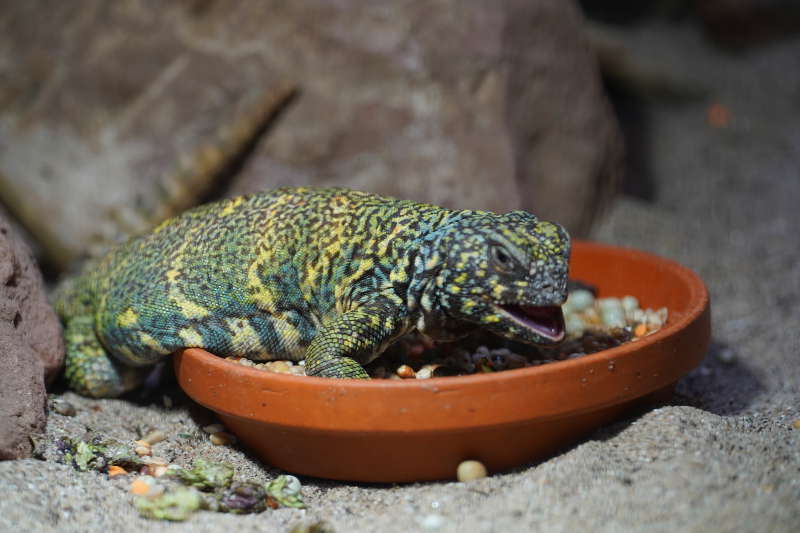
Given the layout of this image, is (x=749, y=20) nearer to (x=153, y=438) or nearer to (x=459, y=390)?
(x=459, y=390)

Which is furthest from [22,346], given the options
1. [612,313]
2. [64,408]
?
[612,313]

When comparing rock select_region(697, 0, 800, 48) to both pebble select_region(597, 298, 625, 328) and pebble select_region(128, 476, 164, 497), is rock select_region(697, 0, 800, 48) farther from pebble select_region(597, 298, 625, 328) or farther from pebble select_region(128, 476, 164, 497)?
pebble select_region(128, 476, 164, 497)

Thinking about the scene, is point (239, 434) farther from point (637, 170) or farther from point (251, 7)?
point (637, 170)

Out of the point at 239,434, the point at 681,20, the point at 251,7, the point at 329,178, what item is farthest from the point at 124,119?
the point at 681,20

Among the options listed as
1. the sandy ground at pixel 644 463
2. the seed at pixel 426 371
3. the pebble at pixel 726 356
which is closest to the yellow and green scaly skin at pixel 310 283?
the seed at pixel 426 371

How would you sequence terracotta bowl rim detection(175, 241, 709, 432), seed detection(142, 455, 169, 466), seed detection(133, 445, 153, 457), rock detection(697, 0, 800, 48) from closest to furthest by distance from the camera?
terracotta bowl rim detection(175, 241, 709, 432)
seed detection(142, 455, 169, 466)
seed detection(133, 445, 153, 457)
rock detection(697, 0, 800, 48)

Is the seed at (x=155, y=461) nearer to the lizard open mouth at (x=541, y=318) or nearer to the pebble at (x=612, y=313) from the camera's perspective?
the lizard open mouth at (x=541, y=318)

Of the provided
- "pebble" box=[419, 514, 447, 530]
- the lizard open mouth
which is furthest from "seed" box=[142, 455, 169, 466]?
the lizard open mouth
